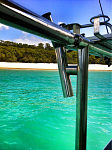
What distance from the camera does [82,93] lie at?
0.56 m

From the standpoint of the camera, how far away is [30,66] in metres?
35.7

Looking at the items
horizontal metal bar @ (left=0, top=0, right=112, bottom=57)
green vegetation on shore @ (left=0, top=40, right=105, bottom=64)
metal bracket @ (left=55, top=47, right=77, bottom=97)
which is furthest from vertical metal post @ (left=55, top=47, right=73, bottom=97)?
green vegetation on shore @ (left=0, top=40, right=105, bottom=64)

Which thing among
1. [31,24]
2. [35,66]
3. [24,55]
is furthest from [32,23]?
[35,66]

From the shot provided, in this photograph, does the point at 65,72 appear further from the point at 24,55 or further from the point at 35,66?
the point at 35,66

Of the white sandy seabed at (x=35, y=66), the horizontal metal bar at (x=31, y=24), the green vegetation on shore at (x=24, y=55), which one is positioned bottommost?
the white sandy seabed at (x=35, y=66)

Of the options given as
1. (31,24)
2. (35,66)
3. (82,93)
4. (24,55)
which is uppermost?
(24,55)

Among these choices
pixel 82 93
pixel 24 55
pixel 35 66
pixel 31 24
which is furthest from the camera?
pixel 35 66

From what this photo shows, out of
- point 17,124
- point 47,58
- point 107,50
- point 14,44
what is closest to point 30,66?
point 47,58

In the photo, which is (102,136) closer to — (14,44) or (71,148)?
(71,148)

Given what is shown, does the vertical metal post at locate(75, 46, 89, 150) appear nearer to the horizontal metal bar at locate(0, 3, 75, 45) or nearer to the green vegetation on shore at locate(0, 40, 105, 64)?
the horizontal metal bar at locate(0, 3, 75, 45)

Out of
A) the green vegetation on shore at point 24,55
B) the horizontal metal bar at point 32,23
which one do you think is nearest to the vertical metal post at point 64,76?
the horizontal metal bar at point 32,23

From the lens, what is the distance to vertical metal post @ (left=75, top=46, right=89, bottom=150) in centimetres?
55

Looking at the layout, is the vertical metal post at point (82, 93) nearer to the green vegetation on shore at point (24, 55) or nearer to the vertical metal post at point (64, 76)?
the vertical metal post at point (64, 76)

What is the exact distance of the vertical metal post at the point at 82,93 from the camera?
55 centimetres
